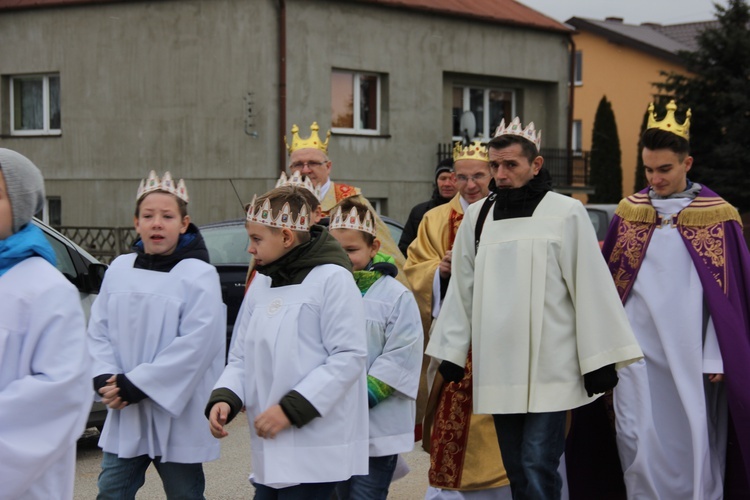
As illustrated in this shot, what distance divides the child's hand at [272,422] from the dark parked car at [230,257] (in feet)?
19.2

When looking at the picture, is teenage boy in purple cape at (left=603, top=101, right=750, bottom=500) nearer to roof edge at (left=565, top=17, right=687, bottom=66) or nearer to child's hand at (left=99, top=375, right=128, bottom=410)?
child's hand at (left=99, top=375, right=128, bottom=410)

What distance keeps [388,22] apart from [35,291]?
2085cm

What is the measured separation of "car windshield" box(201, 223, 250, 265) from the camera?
1010 cm

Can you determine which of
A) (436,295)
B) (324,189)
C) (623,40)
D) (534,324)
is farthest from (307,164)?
(623,40)

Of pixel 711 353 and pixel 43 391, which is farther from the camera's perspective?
pixel 711 353

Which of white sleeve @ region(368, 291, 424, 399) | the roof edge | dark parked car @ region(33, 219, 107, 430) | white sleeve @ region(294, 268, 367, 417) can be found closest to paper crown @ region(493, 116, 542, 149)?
white sleeve @ region(368, 291, 424, 399)

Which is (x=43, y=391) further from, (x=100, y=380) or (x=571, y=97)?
(x=571, y=97)

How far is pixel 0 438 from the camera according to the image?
300cm

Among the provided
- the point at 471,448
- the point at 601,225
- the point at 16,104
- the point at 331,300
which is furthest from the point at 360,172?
the point at 331,300

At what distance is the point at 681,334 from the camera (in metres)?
5.68

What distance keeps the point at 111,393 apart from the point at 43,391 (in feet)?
5.09

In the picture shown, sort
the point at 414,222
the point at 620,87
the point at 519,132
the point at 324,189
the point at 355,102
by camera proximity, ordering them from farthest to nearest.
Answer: the point at 620,87
the point at 355,102
the point at 414,222
the point at 324,189
the point at 519,132

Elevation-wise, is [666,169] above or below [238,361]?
above

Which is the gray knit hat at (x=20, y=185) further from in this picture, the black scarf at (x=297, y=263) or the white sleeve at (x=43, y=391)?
the black scarf at (x=297, y=263)
